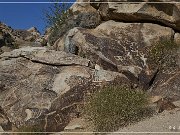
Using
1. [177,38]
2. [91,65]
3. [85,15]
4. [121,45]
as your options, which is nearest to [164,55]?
[177,38]

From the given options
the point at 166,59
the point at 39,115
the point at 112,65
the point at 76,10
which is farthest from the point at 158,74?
the point at 76,10

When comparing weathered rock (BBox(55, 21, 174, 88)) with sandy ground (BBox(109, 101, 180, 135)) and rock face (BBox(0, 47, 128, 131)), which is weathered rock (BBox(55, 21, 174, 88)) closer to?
rock face (BBox(0, 47, 128, 131))

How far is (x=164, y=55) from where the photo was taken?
16.0 metres

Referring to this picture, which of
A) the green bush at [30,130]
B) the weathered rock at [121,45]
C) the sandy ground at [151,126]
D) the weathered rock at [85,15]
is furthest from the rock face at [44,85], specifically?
the weathered rock at [85,15]

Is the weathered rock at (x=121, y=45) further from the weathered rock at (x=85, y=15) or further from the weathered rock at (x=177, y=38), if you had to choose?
the weathered rock at (x=85, y=15)

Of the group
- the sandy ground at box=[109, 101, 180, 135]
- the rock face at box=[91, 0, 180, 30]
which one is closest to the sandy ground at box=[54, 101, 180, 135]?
the sandy ground at box=[109, 101, 180, 135]

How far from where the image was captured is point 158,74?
15703 mm

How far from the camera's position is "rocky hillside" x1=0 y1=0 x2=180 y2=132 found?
42.0 ft

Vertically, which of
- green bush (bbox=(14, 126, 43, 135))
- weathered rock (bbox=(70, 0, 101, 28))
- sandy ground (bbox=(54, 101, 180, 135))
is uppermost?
weathered rock (bbox=(70, 0, 101, 28))

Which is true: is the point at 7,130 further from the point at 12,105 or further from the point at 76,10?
the point at 76,10

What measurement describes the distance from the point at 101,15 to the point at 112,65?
14.3ft

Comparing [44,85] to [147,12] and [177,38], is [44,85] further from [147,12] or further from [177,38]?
[177,38]

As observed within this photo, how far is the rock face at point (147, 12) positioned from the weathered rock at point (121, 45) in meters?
0.30

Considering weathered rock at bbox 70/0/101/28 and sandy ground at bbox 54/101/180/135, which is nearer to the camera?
sandy ground at bbox 54/101/180/135
